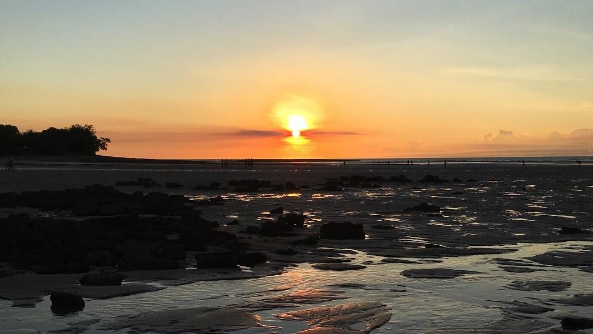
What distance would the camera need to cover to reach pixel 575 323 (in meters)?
8.47

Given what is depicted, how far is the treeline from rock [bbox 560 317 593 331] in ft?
423

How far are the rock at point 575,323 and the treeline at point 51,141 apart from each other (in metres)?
129

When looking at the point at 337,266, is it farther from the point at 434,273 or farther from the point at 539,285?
the point at 539,285

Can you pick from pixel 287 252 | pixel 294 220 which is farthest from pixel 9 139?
pixel 287 252

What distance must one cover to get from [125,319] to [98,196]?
914 inches

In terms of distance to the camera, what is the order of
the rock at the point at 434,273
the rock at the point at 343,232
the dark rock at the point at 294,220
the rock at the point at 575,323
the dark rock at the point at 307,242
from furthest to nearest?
1. the dark rock at the point at 294,220
2. the rock at the point at 343,232
3. the dark rock at the point at 307,242
4. the rock at the point at 434,273
5. the rock at the point at 575,323

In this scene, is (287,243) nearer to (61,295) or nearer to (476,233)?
(476,233)

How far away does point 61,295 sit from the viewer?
9367mm

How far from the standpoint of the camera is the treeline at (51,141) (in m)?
125

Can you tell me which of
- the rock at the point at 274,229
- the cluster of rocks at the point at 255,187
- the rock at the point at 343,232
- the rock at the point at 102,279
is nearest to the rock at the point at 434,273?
the rock at the point at 343,232

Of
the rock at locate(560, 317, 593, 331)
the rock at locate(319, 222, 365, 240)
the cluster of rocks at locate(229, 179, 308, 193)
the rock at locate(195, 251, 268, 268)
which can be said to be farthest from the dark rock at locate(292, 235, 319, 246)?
the cluster of rocks at locate(229, 179, 308, 193)

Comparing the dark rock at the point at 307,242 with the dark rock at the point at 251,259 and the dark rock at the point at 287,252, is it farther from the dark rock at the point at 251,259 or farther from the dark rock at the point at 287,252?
the dark rock at the point at 251,259

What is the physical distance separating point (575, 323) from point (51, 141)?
13509 centimetres

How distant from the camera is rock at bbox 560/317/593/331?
843 cm
